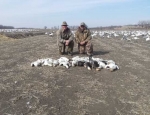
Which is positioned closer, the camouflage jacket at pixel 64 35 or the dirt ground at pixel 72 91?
the dirt ground at pixel 72 91

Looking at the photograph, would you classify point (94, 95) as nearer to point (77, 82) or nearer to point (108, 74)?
point (77, 82)

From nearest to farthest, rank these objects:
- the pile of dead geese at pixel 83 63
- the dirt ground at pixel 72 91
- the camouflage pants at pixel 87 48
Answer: the dirt ground at pixel 72 91 < the pile of dead geese at pixel 83 63 < the camouflage pants at pixel 87 48

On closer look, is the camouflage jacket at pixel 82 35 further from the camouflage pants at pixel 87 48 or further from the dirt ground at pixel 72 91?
the dirt ground at pixel 72 91

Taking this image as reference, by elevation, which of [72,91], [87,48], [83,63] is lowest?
[72,91]

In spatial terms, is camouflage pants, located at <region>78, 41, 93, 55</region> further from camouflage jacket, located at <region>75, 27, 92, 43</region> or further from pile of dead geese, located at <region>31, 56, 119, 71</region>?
pile of dead geese, located at <region>31, 56, 119, 71</region>

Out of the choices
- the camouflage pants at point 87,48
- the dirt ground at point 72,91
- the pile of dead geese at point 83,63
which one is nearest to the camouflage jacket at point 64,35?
the camouflage pants at point 87,48

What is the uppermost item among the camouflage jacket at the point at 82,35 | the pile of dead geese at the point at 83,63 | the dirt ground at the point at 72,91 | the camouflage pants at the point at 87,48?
the camouflage jacket at the point at 82,35

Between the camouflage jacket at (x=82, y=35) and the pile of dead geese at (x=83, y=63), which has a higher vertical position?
the camouflage jacket at (x=82, y=35)

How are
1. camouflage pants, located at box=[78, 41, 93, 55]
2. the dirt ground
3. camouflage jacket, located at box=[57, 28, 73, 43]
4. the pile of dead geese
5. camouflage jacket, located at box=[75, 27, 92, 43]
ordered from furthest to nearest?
camouflage jacket, located at box=[75, 27, 92, 43]
camouflage jacket, located at box=[57, 28, 73, 43]
camouflage pants, located at box=[78, 41, 93, 55]
the pile of dead geese
the dirt ground

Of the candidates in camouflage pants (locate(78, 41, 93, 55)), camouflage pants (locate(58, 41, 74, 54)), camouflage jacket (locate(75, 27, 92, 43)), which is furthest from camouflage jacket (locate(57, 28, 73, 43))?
camouflage pants (locate(78, 41, 93, 55))

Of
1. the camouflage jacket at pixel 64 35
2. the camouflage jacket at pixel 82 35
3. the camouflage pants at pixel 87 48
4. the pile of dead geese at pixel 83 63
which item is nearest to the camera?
the pile of dead geese at pixel 83 63

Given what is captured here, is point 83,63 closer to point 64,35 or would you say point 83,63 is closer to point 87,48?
point 87,48

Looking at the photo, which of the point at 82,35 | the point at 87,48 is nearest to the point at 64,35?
A: the point at 82,35

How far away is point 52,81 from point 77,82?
0.75m
